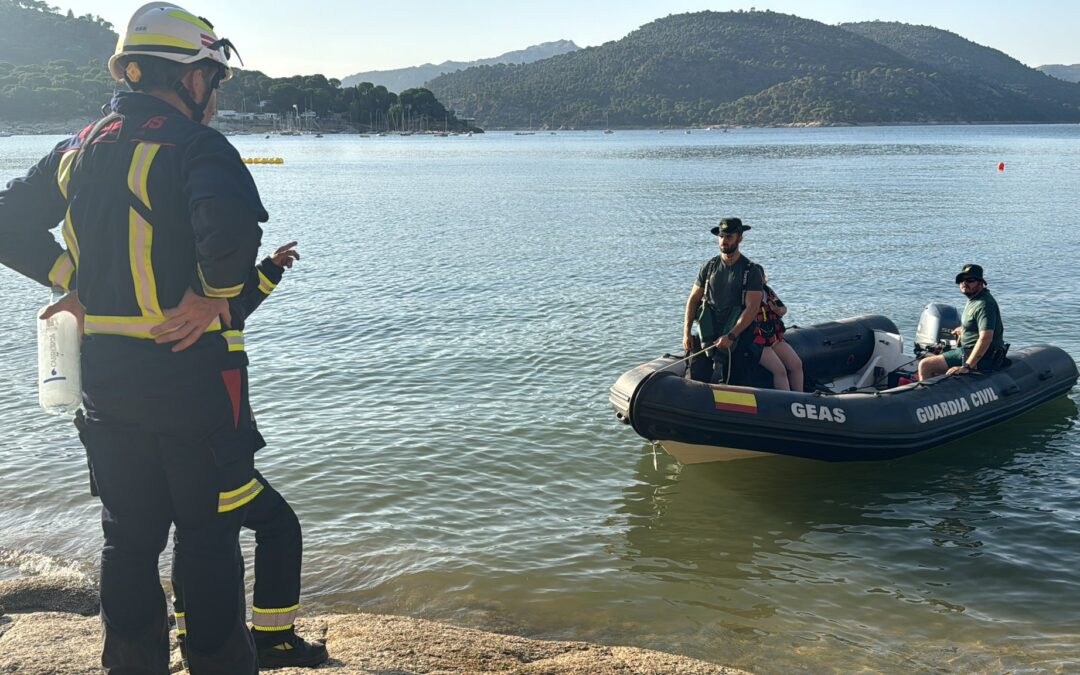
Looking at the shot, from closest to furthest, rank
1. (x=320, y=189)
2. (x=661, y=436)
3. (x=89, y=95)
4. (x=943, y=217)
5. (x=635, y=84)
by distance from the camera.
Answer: (x=661, y=436) < (x=943, y=217) < (x=320, y=189) < (x=89, y=95) < (x=635, y=84)

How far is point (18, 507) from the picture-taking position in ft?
22.6

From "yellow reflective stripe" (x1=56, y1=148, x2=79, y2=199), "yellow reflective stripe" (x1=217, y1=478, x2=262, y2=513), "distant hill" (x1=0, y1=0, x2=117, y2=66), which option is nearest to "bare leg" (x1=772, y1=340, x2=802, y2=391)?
"yellow reflective stripe" (x1=217, y1=478, x2=262, y2=513)

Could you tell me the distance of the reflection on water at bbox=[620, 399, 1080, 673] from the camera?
5141 millimetres

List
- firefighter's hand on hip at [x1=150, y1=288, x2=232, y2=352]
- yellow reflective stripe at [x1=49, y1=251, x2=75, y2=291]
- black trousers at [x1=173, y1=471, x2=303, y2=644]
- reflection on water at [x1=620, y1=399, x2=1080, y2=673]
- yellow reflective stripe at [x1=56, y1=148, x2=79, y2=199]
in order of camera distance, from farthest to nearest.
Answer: reflection on water at [x1=620, y1=399, x2=1080, y2=673]
black trousers at [x1=173, y1=471, x2=303, y2=644]
yellow reflective stripe at [x1=49, y1=251, x2=75, y2=291]
yellow reflective stripe at [x1=56, y1=148, x2=79, y2=199]
firefighter's hand on hip at [x1=150, y1=288, x2=232, y2=352]

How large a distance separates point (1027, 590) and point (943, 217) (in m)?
24.9

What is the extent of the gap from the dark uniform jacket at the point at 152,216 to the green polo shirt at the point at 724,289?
5467mm

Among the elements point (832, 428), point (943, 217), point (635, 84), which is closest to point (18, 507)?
point (832, 428)

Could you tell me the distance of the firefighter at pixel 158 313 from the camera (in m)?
2.75

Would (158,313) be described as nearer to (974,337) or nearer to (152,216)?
(152,216)

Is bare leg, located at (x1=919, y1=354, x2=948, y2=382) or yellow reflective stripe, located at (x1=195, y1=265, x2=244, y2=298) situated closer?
yellow reflective stripe, located at (x1=195, y1=265, x2=244, y2=298)

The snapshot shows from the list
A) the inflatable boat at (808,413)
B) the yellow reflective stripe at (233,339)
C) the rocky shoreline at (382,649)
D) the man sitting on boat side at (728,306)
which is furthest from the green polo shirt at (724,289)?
the yellow reflective stripe at (233,339)

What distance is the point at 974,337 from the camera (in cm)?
862

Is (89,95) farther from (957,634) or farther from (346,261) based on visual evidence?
(957,634)

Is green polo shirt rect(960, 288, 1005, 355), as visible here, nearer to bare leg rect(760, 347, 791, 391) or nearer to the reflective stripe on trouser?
bare leg rect(760, 347, 791, 391)
